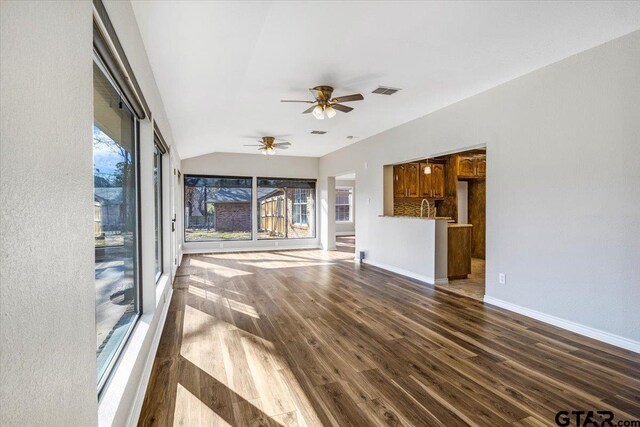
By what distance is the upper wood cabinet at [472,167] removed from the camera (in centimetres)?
739

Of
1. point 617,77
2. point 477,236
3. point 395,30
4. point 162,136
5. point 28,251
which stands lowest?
point 477,236

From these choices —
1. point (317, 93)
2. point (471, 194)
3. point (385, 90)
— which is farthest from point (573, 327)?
point (471, 194)

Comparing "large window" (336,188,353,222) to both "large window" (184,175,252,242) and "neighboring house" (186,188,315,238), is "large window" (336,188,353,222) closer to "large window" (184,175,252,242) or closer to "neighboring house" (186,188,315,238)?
"neighboring house" (186,188,315,238)

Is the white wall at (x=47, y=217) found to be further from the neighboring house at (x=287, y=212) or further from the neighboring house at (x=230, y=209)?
the neighboring house at (x=287, y=212)

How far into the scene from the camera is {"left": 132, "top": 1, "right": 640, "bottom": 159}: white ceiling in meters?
2.41

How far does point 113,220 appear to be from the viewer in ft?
6.98

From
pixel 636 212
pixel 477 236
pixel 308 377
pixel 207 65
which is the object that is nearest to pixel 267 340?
pixel 308 377

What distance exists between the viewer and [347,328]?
11.1 feet

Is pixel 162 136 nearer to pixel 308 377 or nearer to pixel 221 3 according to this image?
pixel 221 3

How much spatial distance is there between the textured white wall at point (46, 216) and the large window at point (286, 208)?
329 inches

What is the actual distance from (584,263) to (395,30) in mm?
2856

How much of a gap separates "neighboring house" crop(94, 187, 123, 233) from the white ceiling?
1.17m

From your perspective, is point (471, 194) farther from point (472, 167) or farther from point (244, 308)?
point (244, 308)

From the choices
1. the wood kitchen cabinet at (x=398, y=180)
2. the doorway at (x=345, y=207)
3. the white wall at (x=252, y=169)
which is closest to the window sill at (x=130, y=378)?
the wood kitchen cabinet at (x=398, y=180)
